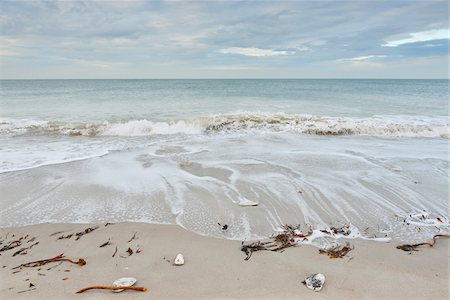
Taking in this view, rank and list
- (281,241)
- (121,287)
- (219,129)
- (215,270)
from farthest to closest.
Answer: (219,129)
(281,241)
(215,270)
(121,287)

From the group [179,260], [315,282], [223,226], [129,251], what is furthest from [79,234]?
[315,282]

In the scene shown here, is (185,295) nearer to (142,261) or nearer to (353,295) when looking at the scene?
(142,261)

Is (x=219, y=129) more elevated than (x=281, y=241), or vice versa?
(x=219, y=129)

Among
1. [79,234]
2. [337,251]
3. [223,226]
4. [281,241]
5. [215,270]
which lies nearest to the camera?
[215,270]

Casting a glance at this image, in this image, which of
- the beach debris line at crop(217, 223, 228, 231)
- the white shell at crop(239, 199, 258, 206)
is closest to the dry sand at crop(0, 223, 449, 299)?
the beach debris line at crop(217, 223, 228, 231)

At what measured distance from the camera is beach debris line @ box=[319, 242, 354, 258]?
293cm

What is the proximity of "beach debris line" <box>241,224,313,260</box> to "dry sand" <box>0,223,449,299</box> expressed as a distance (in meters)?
0.10

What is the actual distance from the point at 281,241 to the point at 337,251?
0.63m

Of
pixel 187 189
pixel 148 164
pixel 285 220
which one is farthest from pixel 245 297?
pixel 148 164

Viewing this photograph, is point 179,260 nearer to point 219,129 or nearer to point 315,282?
point 315,282

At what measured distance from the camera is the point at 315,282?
7.81ft

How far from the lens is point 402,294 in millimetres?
2318

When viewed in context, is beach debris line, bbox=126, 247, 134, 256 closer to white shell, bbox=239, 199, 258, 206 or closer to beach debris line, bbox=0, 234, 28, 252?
beach debris line, bbox=0, 234, 28, 252

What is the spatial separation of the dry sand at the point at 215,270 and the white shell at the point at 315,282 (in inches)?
1.7
